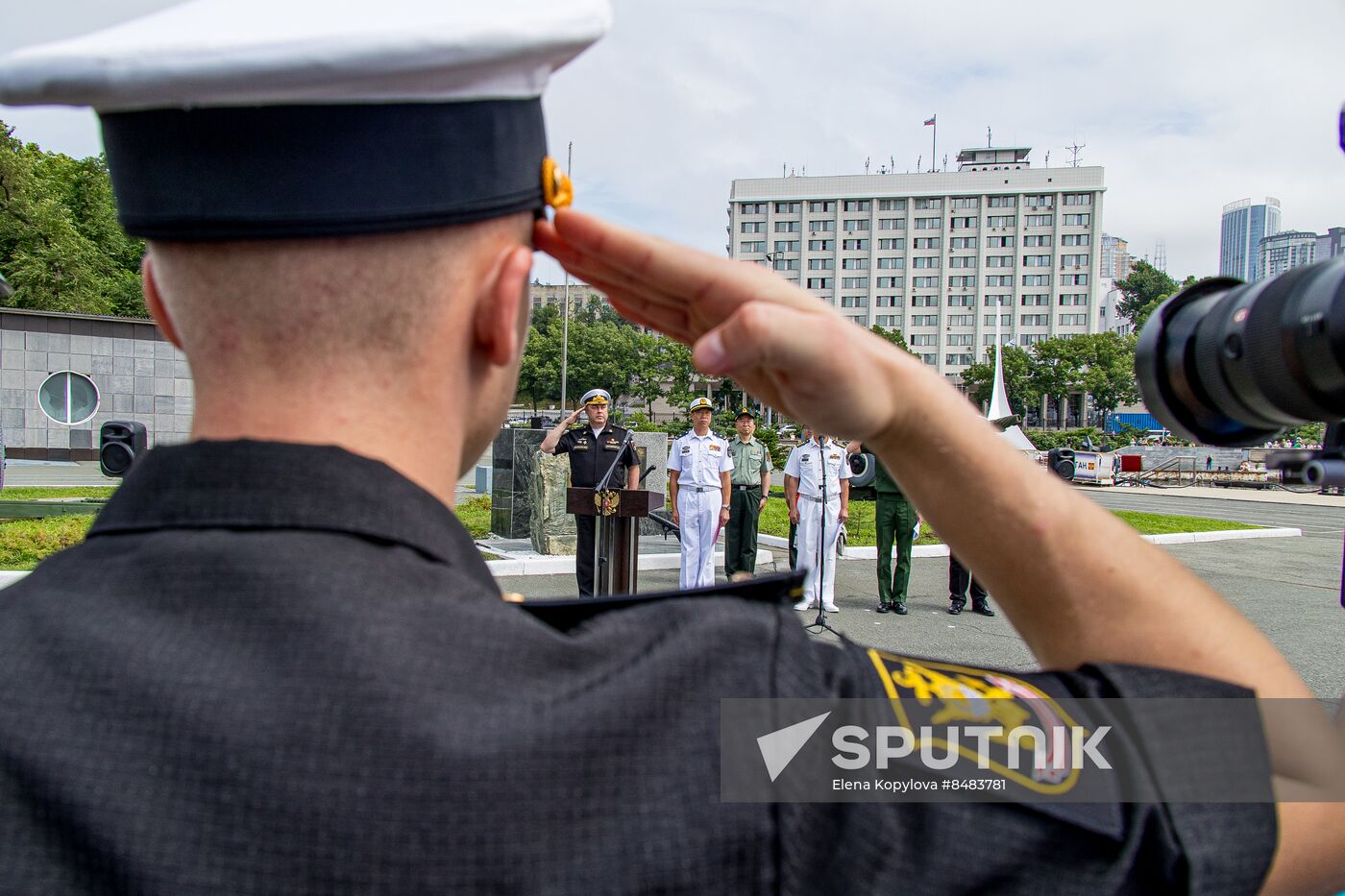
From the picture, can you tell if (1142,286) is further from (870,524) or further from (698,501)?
(698,501)

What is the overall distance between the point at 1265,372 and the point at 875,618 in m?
8.37

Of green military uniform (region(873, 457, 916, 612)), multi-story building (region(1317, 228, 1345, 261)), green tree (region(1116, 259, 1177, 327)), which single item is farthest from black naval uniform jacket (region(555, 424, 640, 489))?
green tree (region(1116, 259, 1177, 327))

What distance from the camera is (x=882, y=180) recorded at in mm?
114375

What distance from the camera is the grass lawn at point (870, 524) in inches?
606

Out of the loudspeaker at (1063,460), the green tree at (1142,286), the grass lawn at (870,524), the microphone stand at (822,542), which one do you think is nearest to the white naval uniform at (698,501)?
the microphone stand at (822,542)

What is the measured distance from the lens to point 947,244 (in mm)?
113938

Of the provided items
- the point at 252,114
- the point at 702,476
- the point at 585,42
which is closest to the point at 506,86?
the point at 585,42

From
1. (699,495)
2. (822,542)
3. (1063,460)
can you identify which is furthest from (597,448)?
(1063,460)

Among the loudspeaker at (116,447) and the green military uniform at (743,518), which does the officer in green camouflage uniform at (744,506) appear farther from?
the loudspeaker at (116,447)

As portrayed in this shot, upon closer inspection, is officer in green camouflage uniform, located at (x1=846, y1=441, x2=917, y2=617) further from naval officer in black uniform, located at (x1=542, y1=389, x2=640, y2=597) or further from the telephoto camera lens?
the telephoto camera lens

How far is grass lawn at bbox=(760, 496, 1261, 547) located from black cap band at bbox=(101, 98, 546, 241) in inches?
526

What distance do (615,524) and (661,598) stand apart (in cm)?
669

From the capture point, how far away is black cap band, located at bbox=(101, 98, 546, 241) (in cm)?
85

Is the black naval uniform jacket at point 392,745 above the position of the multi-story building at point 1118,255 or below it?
below
